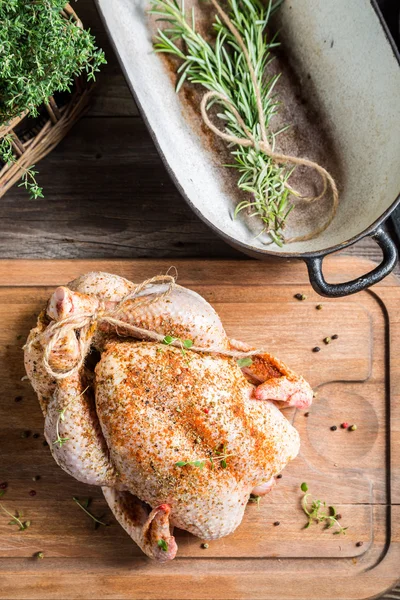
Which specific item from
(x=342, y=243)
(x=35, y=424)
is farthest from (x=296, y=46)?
(x=35, y=424)

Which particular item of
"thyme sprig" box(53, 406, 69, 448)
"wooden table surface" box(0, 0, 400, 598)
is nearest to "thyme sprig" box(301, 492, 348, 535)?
"wooden table surface" box(0, 0, 400, 598)

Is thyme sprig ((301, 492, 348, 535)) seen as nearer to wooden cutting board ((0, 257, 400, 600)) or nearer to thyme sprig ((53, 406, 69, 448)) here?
wooden cutting board ((0, 257, 400, 600))

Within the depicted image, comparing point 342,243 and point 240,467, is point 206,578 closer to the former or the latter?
point 240,467

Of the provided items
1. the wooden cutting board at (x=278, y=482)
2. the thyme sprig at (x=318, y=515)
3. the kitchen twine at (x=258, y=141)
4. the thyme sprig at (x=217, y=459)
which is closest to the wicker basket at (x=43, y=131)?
the wooden cutting board at (x=278, y=482)

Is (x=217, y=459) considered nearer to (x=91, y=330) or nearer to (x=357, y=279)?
(x=91, y=330)

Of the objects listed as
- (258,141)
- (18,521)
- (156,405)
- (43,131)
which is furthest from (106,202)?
(18,521)

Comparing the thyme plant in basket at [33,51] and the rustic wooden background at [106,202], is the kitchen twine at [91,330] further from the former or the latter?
the thyme plant in basket at [33,51]

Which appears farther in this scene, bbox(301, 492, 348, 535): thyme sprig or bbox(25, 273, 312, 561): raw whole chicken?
bbox(301, 492, 348, 535): thyme sprig
